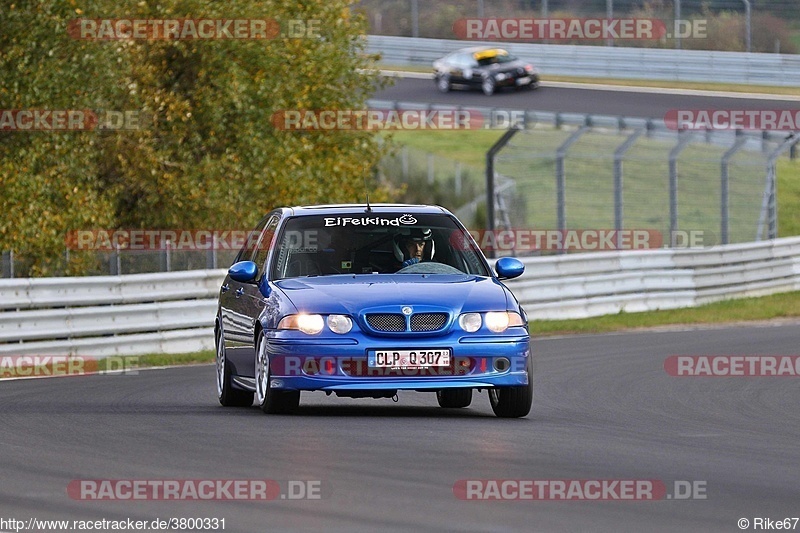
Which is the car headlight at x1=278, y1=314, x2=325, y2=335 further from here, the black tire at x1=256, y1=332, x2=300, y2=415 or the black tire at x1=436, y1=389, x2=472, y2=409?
the black tire at x1=436, y1=389, x2=472, y2=409

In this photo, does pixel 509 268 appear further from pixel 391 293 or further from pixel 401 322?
pixel 401 322

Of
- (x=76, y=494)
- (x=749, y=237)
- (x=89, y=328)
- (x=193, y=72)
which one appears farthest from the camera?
(x=749, y=237)

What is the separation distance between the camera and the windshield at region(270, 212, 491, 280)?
1194 cm

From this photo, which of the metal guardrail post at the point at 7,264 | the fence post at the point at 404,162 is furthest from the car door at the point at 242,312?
the fence post at the point at 404,162

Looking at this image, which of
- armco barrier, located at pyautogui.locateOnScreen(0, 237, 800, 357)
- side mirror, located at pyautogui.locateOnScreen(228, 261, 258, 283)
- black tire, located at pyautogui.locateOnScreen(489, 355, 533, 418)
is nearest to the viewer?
black tire, located at pyautogui.locateOnScreen(489, 355, 533, 418)

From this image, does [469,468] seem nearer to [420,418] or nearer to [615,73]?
[420,418]

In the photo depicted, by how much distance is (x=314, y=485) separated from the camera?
7.90 metres

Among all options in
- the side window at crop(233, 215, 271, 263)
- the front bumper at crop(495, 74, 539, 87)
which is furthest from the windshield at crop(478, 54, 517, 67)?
the side window at crop(233, 215, 271, 263)

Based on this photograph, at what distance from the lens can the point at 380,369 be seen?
10906mm

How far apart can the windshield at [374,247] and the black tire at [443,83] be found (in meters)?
45.5

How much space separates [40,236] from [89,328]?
5436 mm

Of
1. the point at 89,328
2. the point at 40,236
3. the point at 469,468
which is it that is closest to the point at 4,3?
the point at 40,236

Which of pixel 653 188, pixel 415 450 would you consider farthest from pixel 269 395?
pixel 653 188

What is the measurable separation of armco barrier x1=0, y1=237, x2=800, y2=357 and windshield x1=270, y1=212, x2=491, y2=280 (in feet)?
21.9
